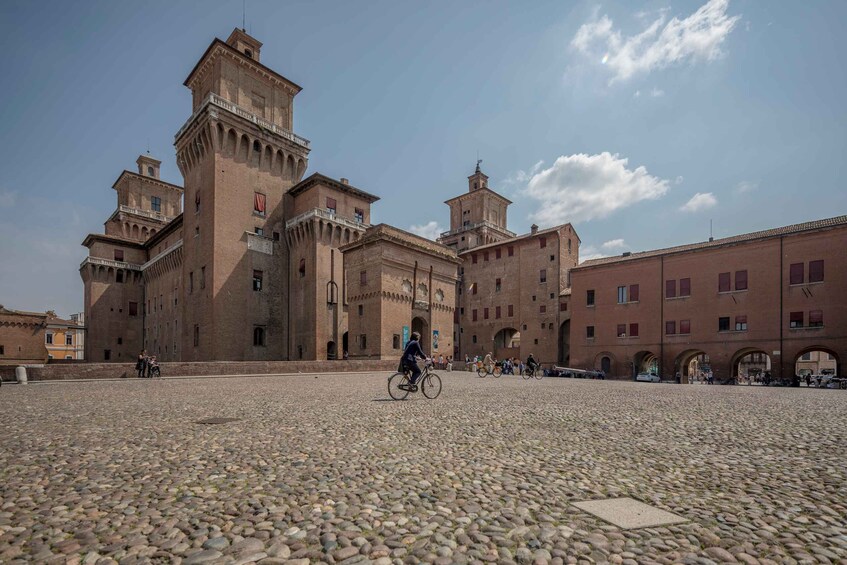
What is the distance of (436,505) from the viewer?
3584 millimetres

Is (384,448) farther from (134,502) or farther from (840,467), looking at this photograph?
(840,467)

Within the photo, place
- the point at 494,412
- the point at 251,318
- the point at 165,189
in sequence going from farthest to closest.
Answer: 1. the point at 165,189
2. the point at 251,318
3. the point at 494,412

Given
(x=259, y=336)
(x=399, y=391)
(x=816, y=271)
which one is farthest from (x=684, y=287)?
(x=259, y=336)

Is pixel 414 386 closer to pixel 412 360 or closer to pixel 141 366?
pixel 412 360

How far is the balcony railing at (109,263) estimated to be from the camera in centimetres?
5238

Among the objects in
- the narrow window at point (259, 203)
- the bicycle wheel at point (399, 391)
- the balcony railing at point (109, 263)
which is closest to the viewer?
the bicycle wheel at point (399, 391)

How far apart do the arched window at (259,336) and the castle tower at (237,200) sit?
0.10 m

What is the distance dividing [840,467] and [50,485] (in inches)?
336

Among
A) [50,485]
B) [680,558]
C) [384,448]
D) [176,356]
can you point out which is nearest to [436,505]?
[680,558]

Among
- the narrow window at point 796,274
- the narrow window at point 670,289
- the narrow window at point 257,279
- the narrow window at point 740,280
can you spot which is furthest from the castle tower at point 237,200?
the narrow window at point 796,274

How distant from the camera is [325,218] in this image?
40094 millimetres

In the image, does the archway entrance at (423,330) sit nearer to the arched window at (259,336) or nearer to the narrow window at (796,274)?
the arched window at (259,336)

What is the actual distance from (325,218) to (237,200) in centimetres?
802

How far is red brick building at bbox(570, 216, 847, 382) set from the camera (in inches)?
1166
